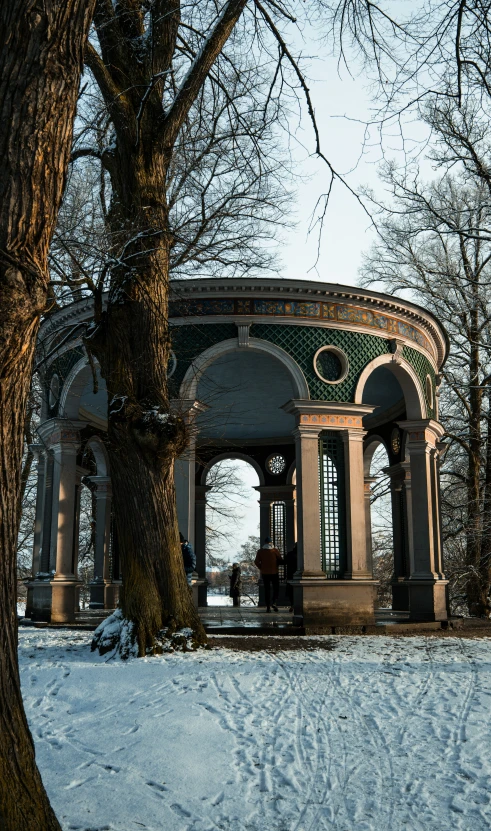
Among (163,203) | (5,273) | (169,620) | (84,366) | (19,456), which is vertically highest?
(163,203)

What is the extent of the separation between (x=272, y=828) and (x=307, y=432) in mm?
9620

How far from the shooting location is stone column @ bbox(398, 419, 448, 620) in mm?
14680

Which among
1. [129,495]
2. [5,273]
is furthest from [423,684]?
[5,273]

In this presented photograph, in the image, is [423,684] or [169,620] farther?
[169,620]

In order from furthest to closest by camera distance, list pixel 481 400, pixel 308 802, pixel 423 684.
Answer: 1. pixel 481 400
2. pixel 423 684
3. pixel 308 802

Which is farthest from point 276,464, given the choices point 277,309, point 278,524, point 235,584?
point 277,309

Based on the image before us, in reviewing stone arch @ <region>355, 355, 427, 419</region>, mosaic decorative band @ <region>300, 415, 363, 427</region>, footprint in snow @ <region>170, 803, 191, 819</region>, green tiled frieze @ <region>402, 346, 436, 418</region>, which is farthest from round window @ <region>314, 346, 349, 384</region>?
footprint in snow @ <region>170, 803, 191, 819</region>

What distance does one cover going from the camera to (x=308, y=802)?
14.3 feet

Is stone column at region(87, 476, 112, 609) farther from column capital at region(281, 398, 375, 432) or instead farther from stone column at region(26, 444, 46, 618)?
column capital at region(281, 398, 375, 432)

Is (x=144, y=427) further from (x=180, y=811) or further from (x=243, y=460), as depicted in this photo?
(x=243, y=460)

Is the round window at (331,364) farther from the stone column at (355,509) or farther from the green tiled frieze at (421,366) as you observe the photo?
the green tiled frieze at (421,366)

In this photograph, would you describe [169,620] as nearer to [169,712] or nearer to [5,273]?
[169,712]

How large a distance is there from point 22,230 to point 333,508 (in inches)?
447

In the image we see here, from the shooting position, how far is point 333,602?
13.0 metres
